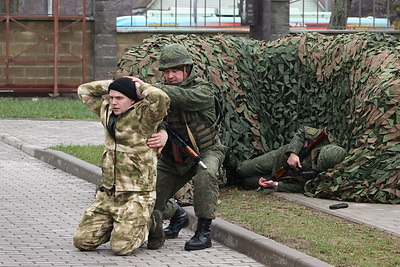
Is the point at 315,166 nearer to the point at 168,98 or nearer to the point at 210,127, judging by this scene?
the point at 210,127

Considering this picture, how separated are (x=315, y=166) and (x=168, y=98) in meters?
2.93

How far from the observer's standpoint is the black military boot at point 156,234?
845cm

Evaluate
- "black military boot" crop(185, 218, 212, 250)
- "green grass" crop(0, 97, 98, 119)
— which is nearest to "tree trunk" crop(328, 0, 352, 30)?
"green grass" crop(0, 97, 98, 119)

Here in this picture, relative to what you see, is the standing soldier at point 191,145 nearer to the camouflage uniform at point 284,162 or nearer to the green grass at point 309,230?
the green grass at point 309,230

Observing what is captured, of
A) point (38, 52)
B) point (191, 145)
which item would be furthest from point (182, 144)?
point (38, 52)

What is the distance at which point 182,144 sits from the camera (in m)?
8.53

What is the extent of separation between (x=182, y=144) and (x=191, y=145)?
14cm

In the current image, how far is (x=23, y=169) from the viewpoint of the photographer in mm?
13312

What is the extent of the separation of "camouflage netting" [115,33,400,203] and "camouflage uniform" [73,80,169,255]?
257 cm

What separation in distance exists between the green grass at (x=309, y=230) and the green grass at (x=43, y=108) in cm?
895

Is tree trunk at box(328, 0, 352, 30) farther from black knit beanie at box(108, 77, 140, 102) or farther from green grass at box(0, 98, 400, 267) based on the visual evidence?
black knit beanie at box(108, 77, 140, 102)

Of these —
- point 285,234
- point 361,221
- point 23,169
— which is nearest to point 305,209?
point 361,221

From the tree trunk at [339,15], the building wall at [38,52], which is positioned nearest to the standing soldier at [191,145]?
the building wall at [38,52]

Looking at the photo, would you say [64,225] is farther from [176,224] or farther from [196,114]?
[196,114]
